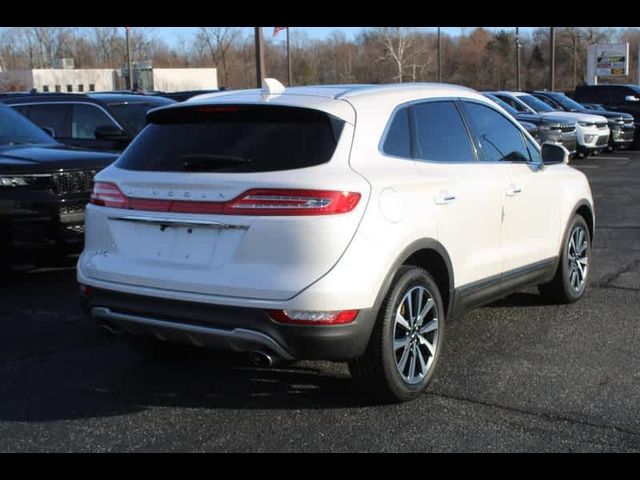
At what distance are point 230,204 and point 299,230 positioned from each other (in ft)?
1.29

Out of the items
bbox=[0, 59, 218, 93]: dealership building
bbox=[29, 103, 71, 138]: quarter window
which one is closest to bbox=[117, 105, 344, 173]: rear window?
bbox=[29, 103, 71, 138]: quarter window

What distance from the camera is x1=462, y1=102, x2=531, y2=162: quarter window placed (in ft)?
17.8

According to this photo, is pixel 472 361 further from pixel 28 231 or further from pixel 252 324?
pixel 28 231

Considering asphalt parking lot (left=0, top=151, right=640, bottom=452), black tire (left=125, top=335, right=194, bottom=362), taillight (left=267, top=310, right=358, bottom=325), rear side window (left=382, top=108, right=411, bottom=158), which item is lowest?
asphalt parking lot (left=0, top=151, right=640, bottom=452)

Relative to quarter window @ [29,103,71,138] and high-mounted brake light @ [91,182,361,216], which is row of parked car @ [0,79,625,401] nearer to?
high-mounted brake light @ [91,182,361,216]

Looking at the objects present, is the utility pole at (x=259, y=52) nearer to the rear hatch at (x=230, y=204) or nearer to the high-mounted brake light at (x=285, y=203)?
the rear hatch at (x=230, y=204)

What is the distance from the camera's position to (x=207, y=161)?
418 centimetres

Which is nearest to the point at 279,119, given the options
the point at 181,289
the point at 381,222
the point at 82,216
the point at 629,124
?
the point at 381,222

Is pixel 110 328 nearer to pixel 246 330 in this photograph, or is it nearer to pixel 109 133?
pixel 246 330

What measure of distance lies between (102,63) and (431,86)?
3563 inches

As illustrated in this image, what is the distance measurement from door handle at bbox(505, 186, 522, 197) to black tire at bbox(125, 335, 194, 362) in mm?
2445

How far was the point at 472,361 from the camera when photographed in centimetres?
512

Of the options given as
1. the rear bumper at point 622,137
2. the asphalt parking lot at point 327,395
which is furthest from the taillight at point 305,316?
the rear bumper at point 622,137
